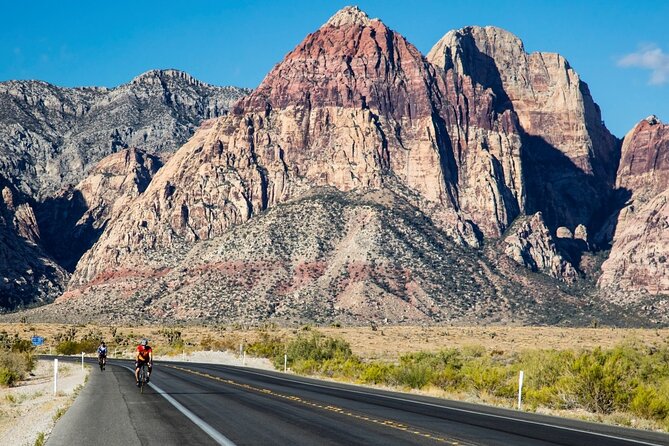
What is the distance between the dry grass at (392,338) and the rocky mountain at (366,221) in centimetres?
1531

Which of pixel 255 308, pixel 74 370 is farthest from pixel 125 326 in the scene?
pixel 74 370

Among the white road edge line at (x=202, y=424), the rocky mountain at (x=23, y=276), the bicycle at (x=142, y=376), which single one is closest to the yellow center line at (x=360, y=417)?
the white road edge line at (x=202, y=424)

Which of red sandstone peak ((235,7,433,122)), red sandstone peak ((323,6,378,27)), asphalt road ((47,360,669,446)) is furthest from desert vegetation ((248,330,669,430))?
red sandstone peak ((323,6,378,27))

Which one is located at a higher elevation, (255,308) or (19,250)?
(19,250)

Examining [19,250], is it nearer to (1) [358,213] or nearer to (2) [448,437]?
(1) [358,213]

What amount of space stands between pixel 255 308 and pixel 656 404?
10300 centimetres

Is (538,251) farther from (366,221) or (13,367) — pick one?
(13,367)

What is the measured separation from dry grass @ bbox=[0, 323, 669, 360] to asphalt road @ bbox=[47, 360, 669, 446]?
1451 inches

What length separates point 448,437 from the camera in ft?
57.4

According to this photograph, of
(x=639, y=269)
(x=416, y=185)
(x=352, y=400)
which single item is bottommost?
(x=352, y=400)

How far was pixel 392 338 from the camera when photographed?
3548 inches

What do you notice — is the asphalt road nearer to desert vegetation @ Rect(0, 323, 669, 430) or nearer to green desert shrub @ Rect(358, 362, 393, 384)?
desert vegetation @ Rect(0, 323, 669, 430)

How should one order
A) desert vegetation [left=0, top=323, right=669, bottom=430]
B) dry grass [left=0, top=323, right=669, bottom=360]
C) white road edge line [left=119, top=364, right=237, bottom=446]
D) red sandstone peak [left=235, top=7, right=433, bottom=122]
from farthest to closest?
red sandstone peak [left=235, top=7, right=433, bottom=122], dry grass [left=0, top=323, right=669, bottom=360], desert vegetation [left=0, top=323, right=669, bottom=430], white road edge line [left=119, top=364, right=237, bottom=446]

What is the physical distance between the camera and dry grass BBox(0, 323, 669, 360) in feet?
246
